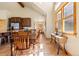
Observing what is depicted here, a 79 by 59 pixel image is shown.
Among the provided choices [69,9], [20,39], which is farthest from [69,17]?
[20,39]

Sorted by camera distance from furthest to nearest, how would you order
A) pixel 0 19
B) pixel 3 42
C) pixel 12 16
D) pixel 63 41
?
1. pixel 12 16
2. pixel 0 19
3. pixel 3 42
4. pixel 63 41

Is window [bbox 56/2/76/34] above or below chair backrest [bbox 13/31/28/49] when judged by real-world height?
above

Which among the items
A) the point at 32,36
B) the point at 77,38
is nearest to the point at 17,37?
the point at 32,36

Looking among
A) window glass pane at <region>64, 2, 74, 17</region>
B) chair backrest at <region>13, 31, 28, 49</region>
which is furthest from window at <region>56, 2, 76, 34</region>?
chair backrest at <region>13, 31, 28, 49</region>

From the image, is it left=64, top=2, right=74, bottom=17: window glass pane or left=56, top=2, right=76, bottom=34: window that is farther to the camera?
left=64, top=2, right=74, bottom=17: window glass pane

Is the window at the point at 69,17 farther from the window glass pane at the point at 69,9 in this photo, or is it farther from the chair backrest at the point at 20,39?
the chair backrest at the point at 20,39

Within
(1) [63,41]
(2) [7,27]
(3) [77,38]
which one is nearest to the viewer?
(3) [77,38]

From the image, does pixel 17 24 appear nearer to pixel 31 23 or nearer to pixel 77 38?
pixel 31 23

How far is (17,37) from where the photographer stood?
4.04 m

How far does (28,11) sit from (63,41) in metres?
9.84

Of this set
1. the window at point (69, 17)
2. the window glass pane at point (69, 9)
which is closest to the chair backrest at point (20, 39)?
the window at point (69, 17)

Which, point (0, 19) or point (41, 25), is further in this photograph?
point (41, 25)

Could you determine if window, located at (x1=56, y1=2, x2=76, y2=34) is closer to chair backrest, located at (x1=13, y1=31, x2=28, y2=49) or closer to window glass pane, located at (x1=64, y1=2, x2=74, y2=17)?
window glass pane, located at (x1=64, y1=2, x2=74, y2=17)

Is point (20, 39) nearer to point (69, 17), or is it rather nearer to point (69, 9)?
point (69, 17)
